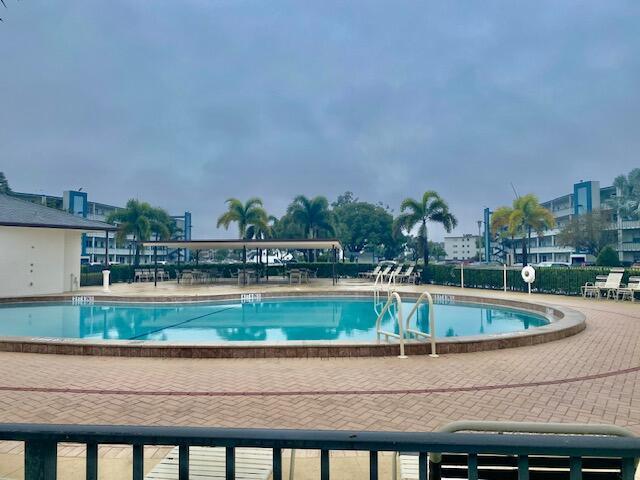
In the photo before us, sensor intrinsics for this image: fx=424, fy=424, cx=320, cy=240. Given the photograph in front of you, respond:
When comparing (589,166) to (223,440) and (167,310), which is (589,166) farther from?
(223,440)

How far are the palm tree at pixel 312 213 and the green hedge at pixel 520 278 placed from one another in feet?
37.8

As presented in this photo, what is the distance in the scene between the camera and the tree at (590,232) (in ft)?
141

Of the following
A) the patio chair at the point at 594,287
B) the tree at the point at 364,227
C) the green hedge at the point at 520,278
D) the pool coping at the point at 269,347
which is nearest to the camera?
the pool coping at the point at 269,347

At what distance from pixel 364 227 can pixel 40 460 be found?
47.2m

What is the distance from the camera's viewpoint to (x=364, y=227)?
48.0 m

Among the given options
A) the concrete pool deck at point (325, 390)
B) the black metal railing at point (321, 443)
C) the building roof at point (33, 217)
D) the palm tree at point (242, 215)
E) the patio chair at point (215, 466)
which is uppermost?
the palm tree at point (242, 215)

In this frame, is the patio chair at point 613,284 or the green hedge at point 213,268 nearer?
the patio chair at point 613,284

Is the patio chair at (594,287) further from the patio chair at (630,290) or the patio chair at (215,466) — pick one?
the patio chair at (215,466)

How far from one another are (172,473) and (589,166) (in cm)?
8303

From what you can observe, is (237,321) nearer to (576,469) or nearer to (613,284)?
(576,469)

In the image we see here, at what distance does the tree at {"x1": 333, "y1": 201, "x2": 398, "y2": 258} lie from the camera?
48.0 metres

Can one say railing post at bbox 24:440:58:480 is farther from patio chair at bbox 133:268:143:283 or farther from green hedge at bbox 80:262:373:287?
patio chair at bbox 133:268:143:283

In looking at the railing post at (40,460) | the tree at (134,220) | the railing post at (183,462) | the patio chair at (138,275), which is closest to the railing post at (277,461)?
the railing post at (183,462)

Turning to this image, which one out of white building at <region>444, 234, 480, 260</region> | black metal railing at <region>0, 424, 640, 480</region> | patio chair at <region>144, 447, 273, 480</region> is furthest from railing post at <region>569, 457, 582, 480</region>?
white building at <region>444, 234, 480, 260</region>
